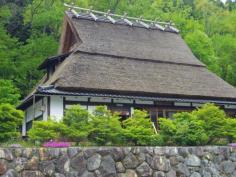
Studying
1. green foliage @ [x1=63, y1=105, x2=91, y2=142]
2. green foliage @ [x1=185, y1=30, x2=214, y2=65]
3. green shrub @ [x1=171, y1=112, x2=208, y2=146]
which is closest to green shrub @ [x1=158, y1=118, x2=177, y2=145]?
green shrub @ [x1=171, y1=112, x2=208, y2=146]

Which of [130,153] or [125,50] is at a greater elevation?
[125,50]

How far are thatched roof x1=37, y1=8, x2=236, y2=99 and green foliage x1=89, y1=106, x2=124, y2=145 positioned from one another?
21.6ft

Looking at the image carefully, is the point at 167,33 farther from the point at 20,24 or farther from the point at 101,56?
the point at 20,24

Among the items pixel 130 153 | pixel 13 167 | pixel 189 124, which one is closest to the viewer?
pixel 13 167

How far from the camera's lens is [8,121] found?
14.3 metres

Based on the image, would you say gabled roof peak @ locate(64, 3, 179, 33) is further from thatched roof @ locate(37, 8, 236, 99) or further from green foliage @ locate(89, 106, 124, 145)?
green foliage @ locate(89, 106, 124, 145)

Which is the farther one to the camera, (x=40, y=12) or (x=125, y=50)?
(x=40, y=12)

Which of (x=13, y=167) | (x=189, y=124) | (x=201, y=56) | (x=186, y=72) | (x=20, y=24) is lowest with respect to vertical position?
(x=13, y=167)

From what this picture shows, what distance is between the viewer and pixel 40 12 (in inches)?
1590

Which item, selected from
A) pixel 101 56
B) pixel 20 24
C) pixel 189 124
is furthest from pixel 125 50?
pixel 20 24

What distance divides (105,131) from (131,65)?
11.3 meters

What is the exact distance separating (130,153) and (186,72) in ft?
49.1

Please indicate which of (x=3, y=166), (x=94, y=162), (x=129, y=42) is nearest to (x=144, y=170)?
(x=94, y=162)

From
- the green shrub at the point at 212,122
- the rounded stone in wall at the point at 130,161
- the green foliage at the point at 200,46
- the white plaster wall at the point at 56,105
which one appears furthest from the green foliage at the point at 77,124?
the green foliage at the point at 200,46
